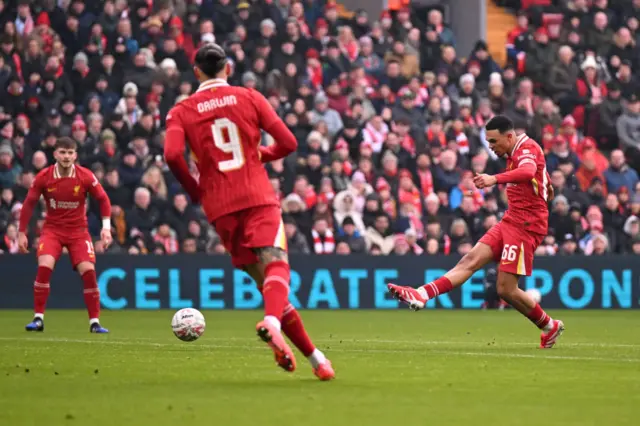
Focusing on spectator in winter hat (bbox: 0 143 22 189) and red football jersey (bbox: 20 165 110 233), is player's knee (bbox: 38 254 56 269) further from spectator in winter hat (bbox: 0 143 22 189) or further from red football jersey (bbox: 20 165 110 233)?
spectator in winter hat (bbox: 0 143 22 189)

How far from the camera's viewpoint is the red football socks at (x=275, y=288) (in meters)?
8.93

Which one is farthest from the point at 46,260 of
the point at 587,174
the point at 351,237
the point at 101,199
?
the point at 587,174

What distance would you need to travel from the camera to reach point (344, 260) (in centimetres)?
2278

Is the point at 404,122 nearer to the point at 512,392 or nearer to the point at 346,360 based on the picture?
the point at 346,360

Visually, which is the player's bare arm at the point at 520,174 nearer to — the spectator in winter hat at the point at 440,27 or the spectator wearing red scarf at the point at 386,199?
the spectator wearing red scarf at the point at 386,199

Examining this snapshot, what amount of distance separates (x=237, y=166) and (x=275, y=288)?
897 millimetres

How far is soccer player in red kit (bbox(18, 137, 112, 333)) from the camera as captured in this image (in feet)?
53.1

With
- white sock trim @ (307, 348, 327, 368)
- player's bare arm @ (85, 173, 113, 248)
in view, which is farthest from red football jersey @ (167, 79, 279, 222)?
player's bare arm @ (85, 173, 113, 248)

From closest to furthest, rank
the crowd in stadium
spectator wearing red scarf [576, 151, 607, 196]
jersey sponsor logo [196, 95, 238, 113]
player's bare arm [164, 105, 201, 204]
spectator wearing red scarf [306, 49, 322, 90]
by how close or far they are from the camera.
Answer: player's bare arm [164, 105, 201, 204], jersey sponsor logo [196, 95, 238, 113], the crowd in stadium, spectator wearing red scarf [306, 49, 322, 90], spectator wearing red scarf [576, 151, 607, 196]

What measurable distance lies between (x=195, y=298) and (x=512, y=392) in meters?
14.0

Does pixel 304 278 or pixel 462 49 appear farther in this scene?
pixel 462 49

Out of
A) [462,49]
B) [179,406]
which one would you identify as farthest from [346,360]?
[462,49]

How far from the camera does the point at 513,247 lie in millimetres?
13633

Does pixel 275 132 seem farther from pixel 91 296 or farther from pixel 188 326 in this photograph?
pixel 91 296
